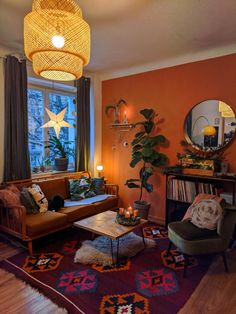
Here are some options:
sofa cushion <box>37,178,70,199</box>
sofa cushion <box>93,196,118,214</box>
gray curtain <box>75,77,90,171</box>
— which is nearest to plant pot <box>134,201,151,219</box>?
sofa cushion <box>93,196,118,214</box>

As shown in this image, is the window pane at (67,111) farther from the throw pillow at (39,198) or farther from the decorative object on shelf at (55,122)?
the throw pillow at (39,198)

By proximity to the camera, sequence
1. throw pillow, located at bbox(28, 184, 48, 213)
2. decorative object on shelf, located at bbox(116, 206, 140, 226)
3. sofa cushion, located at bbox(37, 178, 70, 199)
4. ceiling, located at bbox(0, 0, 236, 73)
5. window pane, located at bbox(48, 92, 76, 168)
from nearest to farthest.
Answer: ceiling, located at bbox(0, 0, 236, 73), decorative object on shelf, located at bbox(116, 206, 140, 226), throw pillow, located at bbox(28, 184, 48, 213), sofa cushion, located at bbox(37, 178, 70, 199), window pane, located at bbox(48, 92, 76, 168)

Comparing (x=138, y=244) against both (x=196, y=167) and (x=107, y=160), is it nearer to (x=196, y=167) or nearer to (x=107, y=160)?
(x=196, y=167)

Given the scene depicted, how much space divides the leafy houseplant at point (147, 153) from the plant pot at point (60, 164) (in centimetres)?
119

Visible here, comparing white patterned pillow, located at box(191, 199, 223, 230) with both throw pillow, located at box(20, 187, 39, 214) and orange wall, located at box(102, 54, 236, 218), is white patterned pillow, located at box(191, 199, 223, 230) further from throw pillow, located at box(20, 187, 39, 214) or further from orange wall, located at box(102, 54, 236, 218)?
throw pillow, located at box(20, 187, 39, 214)

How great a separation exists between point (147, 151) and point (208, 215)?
4.73 feet

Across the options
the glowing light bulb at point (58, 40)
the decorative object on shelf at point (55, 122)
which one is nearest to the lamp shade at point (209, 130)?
the decorative object on shelf at point (55, 122)

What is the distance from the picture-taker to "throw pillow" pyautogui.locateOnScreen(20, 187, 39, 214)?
3.07m

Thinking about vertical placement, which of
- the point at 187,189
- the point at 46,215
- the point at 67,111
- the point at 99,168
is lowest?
the point at 46,215

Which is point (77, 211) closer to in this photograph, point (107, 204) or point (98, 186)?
point (107, 204)

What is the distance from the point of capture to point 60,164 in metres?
4.11

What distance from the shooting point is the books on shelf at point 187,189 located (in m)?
3.28

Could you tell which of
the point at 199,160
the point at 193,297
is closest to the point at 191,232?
the point at 193,297

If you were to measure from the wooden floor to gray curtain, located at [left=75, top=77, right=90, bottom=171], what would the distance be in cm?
236
